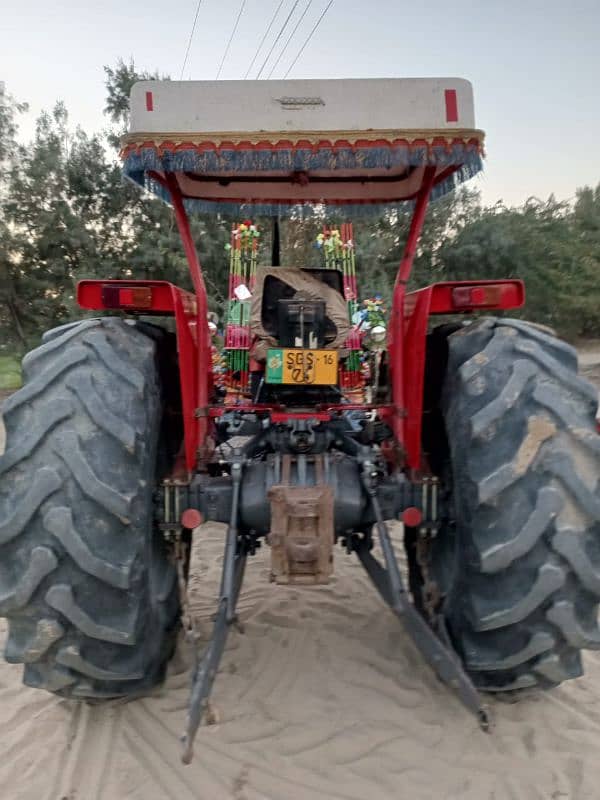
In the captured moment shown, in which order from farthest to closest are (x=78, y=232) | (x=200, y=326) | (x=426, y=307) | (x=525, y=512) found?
(x=78, y=232)
(x=200, y=326)
(x=426, y=307)
(x=525, y=512)

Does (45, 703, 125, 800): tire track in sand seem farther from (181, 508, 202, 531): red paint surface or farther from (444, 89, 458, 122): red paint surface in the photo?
(444, 89, 458, 122): red paint surface

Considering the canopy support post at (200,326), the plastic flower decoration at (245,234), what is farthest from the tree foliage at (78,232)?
the canopy support post at (200,326)

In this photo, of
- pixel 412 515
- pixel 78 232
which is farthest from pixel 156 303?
pixel 78 232

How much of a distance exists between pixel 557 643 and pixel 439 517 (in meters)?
0.65

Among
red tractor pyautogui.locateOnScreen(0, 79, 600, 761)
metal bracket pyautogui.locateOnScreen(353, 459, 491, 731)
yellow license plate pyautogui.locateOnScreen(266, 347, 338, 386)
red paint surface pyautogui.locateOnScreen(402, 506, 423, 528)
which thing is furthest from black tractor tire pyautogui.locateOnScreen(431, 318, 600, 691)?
yellow license plate pyautogui.locateOnScreen(266, 347, 338, 386)

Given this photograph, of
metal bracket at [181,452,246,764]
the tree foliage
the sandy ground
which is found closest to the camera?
metal bracket at [181,452,246,764]

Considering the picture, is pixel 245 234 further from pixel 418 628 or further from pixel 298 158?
pixel 418 628

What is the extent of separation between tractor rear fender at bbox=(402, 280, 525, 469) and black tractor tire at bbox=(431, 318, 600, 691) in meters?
0.22

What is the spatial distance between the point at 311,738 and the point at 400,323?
1.76 m

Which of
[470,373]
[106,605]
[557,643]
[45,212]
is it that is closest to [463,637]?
[557,643]

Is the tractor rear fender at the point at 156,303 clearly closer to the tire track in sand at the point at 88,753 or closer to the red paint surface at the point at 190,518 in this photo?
the red paint surface at the point at 190,518

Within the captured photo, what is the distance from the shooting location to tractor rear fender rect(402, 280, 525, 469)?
8.36 feet

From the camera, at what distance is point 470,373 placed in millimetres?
2350

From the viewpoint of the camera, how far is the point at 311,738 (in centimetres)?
258
